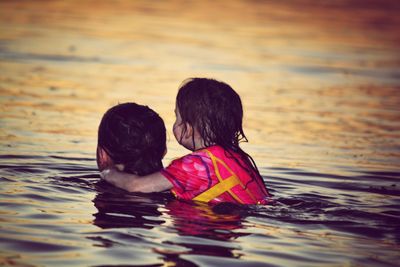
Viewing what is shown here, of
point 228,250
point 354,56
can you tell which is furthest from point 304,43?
point 228,250

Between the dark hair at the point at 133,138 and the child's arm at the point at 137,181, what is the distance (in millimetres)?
133

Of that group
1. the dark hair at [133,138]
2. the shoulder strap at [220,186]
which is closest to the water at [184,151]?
the shoulder strap at [220,186]

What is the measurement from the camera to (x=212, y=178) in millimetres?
6547

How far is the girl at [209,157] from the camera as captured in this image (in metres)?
6.55

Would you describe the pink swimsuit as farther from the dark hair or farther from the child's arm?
the dark hair

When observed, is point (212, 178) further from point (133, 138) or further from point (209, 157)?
point (133, 138)

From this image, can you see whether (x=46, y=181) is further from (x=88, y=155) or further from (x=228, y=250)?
(x=228, y=250)

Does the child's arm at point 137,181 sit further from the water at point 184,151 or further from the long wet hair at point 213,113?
the long wet hair at point 213,113

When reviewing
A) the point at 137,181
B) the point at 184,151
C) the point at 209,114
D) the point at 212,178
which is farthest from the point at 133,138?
the point at 184,151

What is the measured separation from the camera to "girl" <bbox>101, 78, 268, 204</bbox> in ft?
21.5

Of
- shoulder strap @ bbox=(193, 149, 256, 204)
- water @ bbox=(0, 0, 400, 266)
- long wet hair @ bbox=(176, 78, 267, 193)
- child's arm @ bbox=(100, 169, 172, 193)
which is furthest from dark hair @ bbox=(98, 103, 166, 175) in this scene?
shoulder strap @ bbox=(193, 149, 256, 204)

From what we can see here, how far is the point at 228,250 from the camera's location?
548 centimetres

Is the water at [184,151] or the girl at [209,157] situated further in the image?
the girl at [209,157]

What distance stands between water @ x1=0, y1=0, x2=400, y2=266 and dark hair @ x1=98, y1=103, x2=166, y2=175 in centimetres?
28
